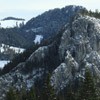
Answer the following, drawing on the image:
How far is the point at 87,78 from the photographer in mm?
54906

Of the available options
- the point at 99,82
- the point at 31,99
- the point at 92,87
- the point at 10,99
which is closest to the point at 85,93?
the point at 92,87

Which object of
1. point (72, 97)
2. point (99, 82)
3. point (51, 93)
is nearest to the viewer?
point (51, 93)

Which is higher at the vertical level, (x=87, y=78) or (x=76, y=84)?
(x=87, y=78)

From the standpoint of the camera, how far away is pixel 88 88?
5578 centimetres

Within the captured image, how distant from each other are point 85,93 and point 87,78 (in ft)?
8.90

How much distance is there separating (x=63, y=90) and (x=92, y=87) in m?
141

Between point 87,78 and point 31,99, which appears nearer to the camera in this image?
point 87,78

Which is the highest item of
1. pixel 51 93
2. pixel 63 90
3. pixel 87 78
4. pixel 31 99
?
pixel 87 78

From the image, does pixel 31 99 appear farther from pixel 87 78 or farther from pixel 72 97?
pixel 87 78

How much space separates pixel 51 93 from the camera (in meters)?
63.6

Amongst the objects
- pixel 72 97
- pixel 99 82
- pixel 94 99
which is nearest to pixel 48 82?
pixel 94 99

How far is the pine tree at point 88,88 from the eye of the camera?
182 feet

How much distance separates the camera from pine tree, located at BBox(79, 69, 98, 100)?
5534cm

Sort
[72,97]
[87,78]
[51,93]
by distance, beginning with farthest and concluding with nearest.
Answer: [72,97], [51,93], [87,78]
